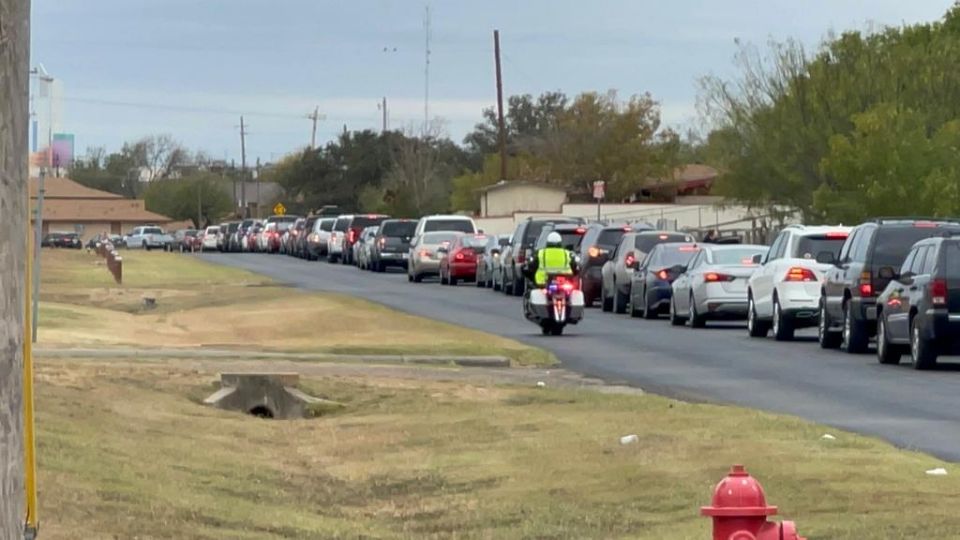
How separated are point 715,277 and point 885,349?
28.9ft

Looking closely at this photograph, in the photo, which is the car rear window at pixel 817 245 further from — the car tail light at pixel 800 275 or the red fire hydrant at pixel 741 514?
the red fire hydrant at pixel 741 514

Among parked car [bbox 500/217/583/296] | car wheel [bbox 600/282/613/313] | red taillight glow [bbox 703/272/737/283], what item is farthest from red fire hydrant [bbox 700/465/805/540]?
parked car [bbox 500/217/583/296]

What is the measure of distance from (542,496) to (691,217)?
76400 millimetres

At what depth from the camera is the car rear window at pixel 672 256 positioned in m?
37.5

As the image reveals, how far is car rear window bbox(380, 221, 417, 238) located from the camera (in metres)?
63.8

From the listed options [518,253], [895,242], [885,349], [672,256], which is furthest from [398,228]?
[885,349]

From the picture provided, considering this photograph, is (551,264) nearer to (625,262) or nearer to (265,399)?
(625,262)

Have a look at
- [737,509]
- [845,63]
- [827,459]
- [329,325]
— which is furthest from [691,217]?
[737,509]

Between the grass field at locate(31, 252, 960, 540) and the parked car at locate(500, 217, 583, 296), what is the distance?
23.0 meters

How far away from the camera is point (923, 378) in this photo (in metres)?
22.8

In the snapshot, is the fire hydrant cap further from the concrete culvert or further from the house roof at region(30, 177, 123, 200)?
the house roof at region(30, 177, 123, 200)

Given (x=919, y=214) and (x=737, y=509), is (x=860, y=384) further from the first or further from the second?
(x=919, y=214)

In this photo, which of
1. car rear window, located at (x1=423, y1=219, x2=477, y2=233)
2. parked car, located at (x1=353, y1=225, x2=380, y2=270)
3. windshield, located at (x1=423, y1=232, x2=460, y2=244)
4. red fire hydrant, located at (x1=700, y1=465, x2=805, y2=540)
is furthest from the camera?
parked car, located at (x1=353, y1=225, x2=380, y2=270)

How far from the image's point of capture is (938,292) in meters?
23.6
